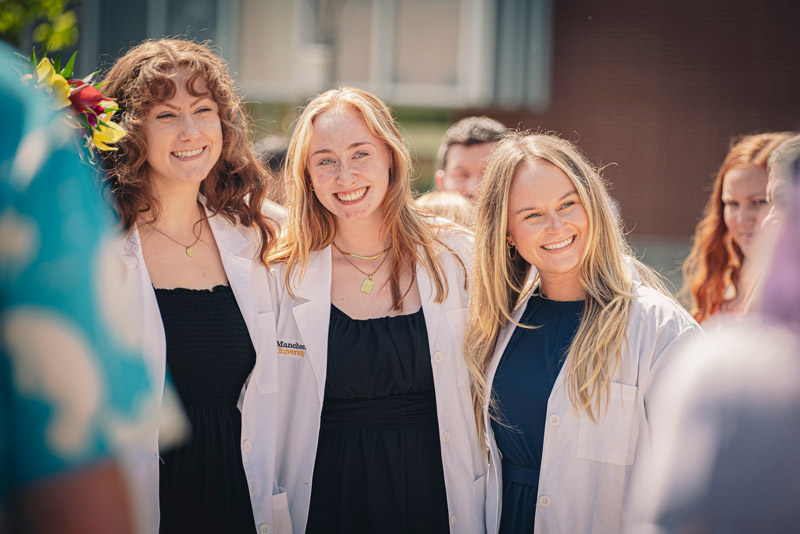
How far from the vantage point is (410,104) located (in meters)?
11.1

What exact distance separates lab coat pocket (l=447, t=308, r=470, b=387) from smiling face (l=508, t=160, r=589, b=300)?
0.43 metres

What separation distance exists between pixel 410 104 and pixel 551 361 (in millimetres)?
8927

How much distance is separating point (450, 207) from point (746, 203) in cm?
155

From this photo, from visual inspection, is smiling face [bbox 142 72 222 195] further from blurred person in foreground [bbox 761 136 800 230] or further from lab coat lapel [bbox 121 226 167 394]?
blurred person in foreground [bbox 761 136 800 230]

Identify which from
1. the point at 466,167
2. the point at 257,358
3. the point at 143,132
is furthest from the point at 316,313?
the point at 466,167

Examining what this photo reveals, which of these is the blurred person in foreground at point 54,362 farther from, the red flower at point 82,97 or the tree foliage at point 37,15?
the tree foliage at point 37,15

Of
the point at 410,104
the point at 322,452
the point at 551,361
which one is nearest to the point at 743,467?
the point at 551,361

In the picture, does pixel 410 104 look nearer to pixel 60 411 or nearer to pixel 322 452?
pixel 322 452

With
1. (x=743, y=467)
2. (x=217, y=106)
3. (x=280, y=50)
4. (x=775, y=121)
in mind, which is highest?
(x=280, y=50)

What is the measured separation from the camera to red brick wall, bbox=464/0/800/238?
1048 centimetres

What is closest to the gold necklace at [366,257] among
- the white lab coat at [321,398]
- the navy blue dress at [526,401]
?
the white lab coat at [321,398]

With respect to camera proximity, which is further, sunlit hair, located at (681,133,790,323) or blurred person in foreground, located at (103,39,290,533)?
sunlit hair, located at (681,133,790,323)

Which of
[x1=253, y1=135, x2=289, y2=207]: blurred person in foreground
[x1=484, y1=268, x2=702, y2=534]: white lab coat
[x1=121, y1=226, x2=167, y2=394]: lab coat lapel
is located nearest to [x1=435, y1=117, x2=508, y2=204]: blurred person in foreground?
[x1=253, y1=135, x2=289, y2=207]: blurred person in foreground

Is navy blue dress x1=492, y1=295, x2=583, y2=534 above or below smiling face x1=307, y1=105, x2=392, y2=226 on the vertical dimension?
below
